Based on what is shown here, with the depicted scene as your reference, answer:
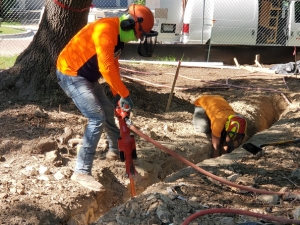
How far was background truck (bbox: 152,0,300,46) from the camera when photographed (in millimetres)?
14156

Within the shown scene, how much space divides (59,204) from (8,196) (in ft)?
1.72

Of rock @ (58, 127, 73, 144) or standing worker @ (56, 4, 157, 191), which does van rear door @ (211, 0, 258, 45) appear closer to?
rock @ (58, 127, 73, 144)

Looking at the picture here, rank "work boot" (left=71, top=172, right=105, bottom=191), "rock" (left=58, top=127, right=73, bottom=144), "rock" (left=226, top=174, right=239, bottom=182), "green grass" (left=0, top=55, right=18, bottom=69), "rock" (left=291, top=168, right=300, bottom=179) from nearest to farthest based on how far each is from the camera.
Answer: "work boot" (left=71, top=172, right=105, bottom=191) → "rock" (left=226, top=174, right=239, bottom=182) → "rock" (left=291, top=168, right=300, bottom=179) → "rock" (left=58, top=127, right=73, bottom=144) → "green grass" (left=0, top=55, right=18, bottom=69)

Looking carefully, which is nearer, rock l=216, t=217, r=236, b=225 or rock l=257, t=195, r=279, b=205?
rock l=216, t=217, r=236, b=225

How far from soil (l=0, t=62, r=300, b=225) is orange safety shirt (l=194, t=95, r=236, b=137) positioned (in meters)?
0.42

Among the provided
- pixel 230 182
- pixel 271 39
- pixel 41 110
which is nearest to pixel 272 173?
pixel 230 182

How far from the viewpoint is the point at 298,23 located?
580 inches

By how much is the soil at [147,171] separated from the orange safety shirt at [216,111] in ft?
1.37

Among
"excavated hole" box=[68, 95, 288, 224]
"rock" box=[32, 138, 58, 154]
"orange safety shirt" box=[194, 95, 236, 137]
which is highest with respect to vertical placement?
"orange safety shirt" box=[194, 95, 236, 137]

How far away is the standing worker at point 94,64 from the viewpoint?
16.3ft

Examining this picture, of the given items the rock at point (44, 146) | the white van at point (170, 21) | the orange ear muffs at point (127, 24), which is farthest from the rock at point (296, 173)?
the white van at point (170, 21)

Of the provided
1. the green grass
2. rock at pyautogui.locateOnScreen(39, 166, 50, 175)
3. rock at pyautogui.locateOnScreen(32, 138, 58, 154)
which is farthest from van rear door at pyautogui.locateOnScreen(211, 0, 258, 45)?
rock at pyautogui.locateOnScreen(39, 166, 50, 175)

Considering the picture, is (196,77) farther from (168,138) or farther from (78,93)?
(78,93)

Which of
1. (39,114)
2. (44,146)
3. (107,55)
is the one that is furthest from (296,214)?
(39,114)
